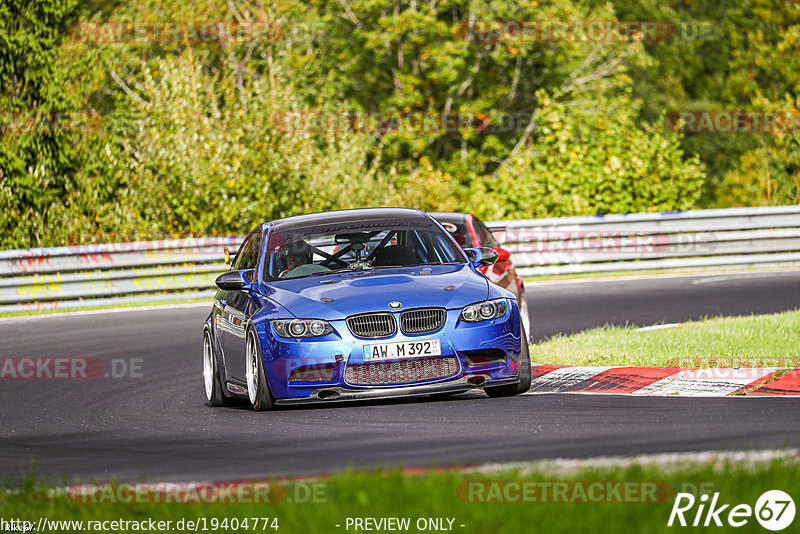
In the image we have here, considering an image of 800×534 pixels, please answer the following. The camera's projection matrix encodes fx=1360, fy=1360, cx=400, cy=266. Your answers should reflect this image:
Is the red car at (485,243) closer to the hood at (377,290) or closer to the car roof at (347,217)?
the car roof at (347,217)

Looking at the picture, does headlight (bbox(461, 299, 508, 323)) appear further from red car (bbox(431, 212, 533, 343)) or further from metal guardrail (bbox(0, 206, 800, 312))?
metal guardrail (bbox(0, 206, 800, 312))

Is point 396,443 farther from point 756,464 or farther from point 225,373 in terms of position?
point 225,373

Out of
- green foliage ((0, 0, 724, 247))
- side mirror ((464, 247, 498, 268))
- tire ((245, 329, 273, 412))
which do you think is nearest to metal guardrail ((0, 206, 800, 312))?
green foliage ((0, 0, 724, 247))

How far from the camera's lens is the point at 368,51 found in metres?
41.9

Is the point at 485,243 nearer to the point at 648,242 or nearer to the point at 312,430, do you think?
the point at 312,430

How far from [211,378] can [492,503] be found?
20.3 feet

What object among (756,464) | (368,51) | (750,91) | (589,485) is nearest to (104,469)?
(589,485)

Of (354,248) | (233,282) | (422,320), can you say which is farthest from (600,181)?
(422,320)

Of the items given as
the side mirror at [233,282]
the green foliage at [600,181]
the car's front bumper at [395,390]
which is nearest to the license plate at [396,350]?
the car's front bumper at [395,390]

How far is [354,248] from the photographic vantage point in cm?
1104

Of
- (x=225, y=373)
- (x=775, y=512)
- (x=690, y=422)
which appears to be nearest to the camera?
(x=775, y=512)

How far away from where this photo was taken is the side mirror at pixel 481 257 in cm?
1109

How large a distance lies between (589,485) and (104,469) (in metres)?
3.06

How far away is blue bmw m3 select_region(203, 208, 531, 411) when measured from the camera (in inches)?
376
